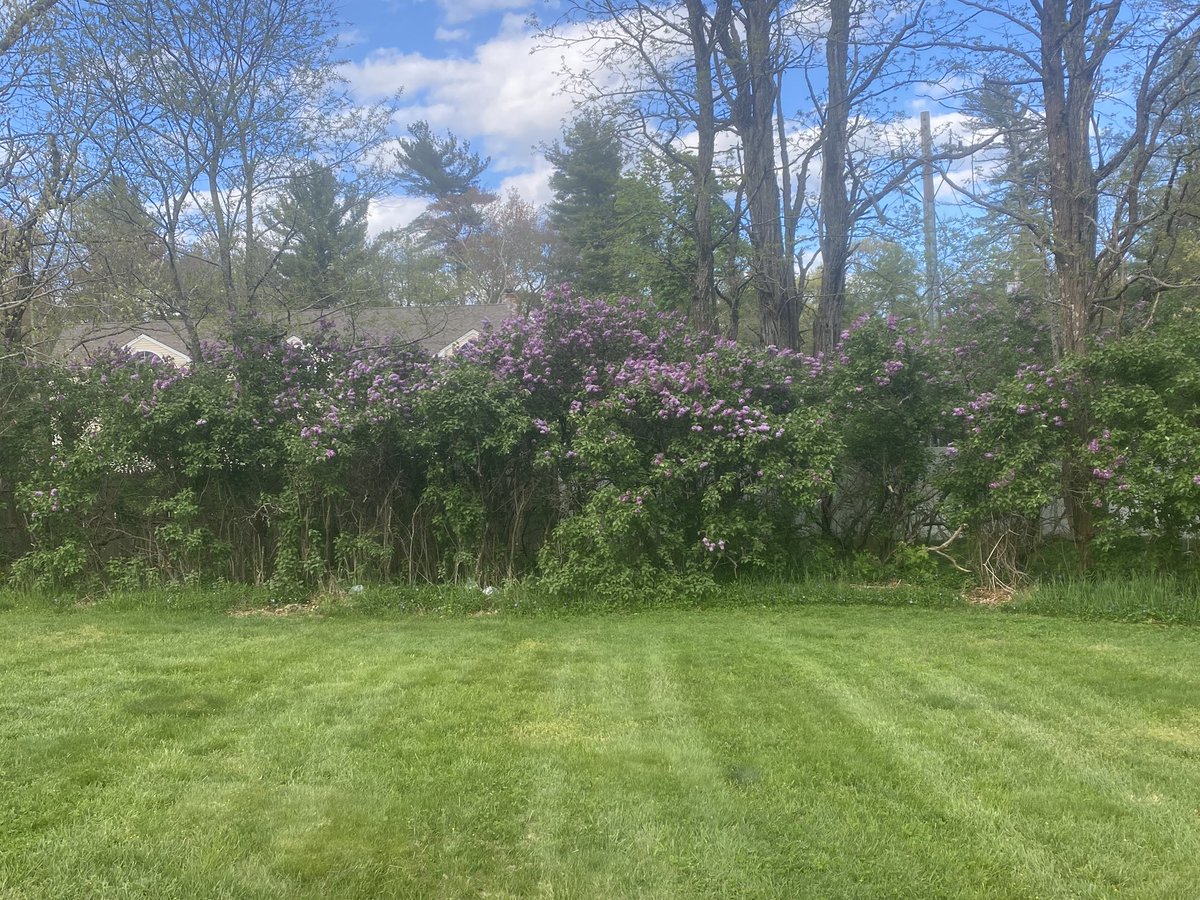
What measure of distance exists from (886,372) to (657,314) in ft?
9.35

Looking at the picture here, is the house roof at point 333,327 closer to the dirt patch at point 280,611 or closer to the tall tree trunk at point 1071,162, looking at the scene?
the dirt patch at point 280,611

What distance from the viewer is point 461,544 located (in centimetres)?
870

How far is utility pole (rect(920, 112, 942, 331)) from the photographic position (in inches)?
433

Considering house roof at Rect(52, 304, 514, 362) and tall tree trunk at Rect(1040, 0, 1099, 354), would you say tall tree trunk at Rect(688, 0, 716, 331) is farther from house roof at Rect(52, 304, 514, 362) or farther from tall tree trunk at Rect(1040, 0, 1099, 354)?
tall tree trunk at Rect(1040, 0, 1099, 354)

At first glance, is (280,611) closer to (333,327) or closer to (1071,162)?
(333,327)

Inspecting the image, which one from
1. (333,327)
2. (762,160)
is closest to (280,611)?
(333,327)

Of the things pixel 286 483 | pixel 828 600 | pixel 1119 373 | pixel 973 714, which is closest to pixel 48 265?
pixel 286 483

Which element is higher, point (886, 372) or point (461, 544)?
point (886, 372)

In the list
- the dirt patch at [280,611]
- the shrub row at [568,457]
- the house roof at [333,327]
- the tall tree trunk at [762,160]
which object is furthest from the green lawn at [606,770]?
the tall tree trunk at [762,160]

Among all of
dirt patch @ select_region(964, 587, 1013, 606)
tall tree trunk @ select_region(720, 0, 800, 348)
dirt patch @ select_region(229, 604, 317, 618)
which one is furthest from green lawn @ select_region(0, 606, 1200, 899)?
tall tree trunk @ select_region(720, 0, 800, 348)

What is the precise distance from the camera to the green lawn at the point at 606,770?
2639mm

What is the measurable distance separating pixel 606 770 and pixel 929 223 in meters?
12.5

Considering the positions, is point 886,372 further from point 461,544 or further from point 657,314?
point 461,544

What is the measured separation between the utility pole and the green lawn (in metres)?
7.14
